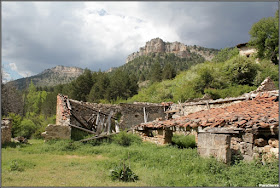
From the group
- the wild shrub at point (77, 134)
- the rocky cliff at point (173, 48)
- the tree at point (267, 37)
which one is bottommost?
the wild shrub at point (77, 134)

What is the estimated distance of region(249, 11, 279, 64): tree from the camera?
1157 inches

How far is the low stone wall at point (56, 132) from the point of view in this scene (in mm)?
10625

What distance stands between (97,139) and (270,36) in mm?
31219

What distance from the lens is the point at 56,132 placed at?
1092 cm

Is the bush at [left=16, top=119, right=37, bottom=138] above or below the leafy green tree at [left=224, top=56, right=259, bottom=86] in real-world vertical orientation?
below

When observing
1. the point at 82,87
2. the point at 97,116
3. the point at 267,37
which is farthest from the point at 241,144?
the point at 82,87

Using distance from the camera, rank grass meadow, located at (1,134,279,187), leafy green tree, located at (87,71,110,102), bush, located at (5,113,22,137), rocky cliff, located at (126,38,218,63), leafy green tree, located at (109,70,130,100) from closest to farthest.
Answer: grass meadow, located at (1,134,279,187)
bush, located at (5,113,22,137)
leafy green tree, located at (87,71,110,102)
leafy green tree, located at (109,70,130,100)
rocky cliff, located at (126,38,218,63)

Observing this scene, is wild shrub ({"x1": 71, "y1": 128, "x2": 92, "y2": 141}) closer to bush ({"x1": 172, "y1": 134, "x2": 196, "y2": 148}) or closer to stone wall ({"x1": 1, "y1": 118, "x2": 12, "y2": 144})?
stone wall ({"x1": 1, "y1": 118, "x2": 12, "y2": 144})

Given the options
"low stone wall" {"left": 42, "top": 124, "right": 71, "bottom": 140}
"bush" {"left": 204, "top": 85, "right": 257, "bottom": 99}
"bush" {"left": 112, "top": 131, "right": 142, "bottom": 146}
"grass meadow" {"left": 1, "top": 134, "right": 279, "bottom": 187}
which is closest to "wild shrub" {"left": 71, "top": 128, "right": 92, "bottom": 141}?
"low stone wall" {"left": 42, "top": 124, "right": 71, "bottom": 140}

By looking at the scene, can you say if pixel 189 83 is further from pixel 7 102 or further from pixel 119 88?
pixel 7 102

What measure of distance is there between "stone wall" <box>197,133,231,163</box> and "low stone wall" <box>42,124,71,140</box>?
7.55m

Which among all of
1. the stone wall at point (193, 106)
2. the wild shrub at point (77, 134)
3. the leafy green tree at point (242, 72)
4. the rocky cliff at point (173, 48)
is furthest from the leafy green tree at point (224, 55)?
the rocky cliff at point (173, 48)

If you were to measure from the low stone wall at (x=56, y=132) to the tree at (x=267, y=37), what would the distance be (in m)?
30.2

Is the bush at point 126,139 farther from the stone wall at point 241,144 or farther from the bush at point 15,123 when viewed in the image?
the bush at point 15,123
